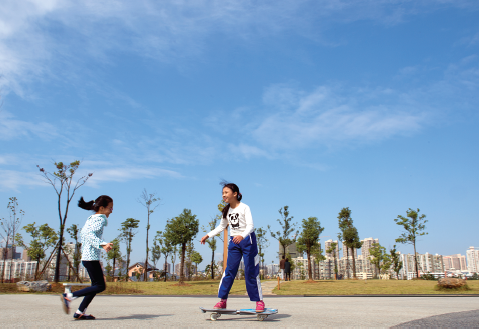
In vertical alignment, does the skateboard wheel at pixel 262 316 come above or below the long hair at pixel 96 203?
below

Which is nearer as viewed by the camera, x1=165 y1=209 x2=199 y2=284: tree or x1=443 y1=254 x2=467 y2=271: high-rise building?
x1=165 y1=209 x2=199 y2=284: tree

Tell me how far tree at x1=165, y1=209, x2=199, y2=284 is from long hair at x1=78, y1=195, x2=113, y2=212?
20.9m

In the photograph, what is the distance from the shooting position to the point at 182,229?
25.6m

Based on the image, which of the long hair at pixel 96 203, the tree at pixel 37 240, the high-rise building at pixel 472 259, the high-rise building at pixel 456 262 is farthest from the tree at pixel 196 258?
the high-rise building at pixel 456 262

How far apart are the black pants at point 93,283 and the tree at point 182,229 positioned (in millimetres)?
21024

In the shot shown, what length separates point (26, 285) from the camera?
52.2ft

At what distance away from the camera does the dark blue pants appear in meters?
4.90

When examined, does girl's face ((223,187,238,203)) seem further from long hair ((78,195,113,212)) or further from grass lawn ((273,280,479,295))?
grass lawn ((273,280,479,295))

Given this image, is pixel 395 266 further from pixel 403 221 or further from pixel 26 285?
A: pixel 26 285

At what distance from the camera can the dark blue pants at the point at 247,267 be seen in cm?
490

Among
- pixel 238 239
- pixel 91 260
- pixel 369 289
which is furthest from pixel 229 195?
pixel 369 289

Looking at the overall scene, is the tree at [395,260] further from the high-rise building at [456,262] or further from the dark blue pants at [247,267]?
the high-rise building at [456,262]

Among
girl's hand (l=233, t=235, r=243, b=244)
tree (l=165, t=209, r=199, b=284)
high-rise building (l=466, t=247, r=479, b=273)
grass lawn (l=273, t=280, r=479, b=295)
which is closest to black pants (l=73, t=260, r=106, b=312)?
girl's hand (l=233, t=235, r=243, b=244)

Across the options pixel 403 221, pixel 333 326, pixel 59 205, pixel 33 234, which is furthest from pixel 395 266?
pixel 333 326
